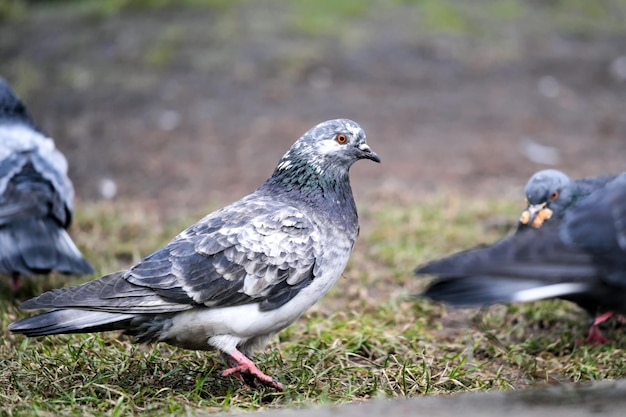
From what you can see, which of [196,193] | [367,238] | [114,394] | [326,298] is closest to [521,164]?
[367,238]

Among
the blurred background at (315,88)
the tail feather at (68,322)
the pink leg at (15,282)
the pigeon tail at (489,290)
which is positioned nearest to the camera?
the pigeon tail at (489,290)

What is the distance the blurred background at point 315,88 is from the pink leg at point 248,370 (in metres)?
3.69

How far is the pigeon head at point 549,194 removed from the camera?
16.2 feet

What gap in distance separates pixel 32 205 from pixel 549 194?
3.24 metres

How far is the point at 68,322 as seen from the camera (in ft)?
11.3

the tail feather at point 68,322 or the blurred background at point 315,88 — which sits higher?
the blurred background at point 315,88

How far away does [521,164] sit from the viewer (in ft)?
28.1

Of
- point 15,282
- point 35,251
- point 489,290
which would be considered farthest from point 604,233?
point 15,282

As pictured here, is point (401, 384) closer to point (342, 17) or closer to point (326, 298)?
point (326, 298)

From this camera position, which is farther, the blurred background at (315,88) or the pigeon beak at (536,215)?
the blurred background at (315,88)

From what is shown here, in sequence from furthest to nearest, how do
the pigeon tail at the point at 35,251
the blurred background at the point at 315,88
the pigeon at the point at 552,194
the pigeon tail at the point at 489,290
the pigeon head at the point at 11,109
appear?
the blurred background at the point at 315,88 → the pigeon head at the point at 11,109 → the pigeon at the point at 552,194 → the pigeon tail at the point at 35,251 → the pigeon tail at the point at 489,290

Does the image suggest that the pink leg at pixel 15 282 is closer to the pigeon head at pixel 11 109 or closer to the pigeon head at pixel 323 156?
the pigeon head at pixel 11 109

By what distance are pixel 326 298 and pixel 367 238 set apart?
1.27 metres

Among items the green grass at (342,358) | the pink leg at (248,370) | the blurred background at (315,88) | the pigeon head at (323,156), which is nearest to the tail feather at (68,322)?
the green grass at (342,358)
